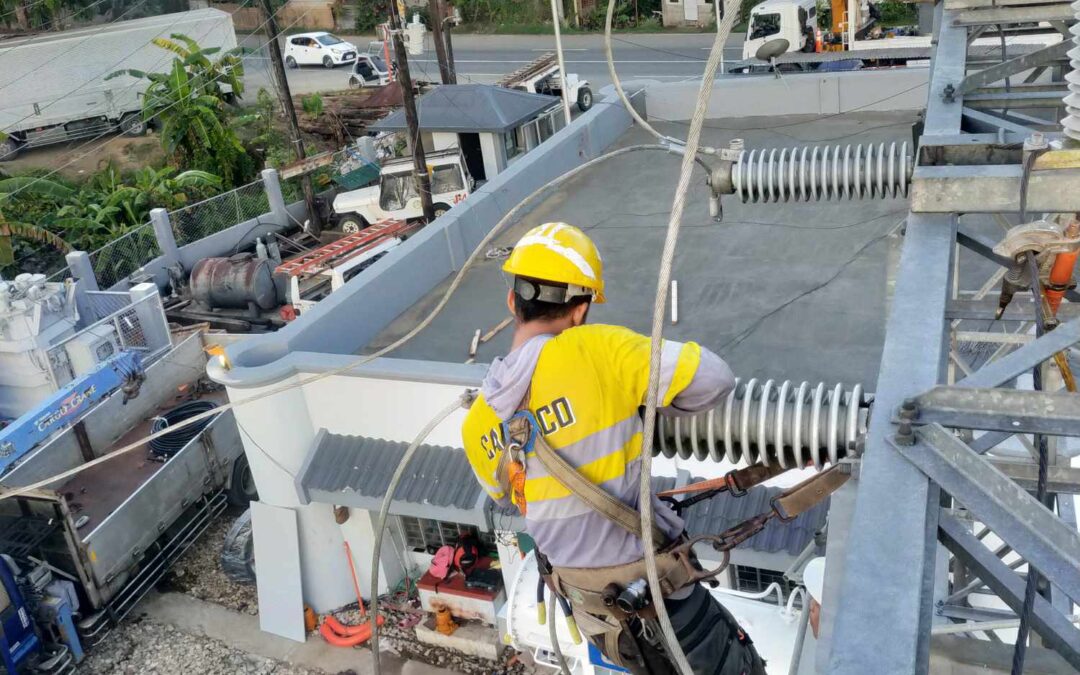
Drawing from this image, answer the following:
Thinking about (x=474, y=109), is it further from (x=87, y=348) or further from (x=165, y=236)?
(x=87, y=348)

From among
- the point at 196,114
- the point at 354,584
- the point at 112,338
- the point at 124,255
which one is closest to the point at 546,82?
the point at 196,114

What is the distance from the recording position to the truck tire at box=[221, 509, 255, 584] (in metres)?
14.7

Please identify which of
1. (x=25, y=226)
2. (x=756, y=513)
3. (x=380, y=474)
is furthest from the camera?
(x=25, y=226)

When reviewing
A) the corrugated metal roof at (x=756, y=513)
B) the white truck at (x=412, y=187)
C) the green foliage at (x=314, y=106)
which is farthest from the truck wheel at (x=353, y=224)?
the corrugated metal roof at (x=756, y=513)

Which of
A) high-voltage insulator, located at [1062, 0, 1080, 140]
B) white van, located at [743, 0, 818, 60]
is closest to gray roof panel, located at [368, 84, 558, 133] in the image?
white van, located at [743, 0, 818, 60]

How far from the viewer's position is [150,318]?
739 inches

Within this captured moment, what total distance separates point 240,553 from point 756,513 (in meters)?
8.25

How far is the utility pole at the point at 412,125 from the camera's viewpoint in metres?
20.6

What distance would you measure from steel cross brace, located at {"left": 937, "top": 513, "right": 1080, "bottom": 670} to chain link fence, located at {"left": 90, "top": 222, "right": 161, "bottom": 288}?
22.9 meters

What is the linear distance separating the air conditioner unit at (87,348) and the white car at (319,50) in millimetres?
27323

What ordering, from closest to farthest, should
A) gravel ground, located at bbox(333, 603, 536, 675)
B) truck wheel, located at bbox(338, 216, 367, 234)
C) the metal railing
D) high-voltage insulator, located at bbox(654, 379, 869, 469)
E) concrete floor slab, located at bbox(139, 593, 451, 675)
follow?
high-voltage insulator, located at bbox(654, 379, 869, 469)
gravel ground, located at bbox(333, 603, 536, 675)
concrete floor slab, located at bbox(139, 593, 451, 675)
the metal railing
truck wheel, located at bbox(338, 216, 367, 234)

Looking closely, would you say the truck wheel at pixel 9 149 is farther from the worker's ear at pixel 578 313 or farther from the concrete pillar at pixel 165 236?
the worker's ear at pixel 578 313

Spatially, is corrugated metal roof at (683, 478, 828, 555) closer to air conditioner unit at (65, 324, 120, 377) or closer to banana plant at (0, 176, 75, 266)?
air conditioner unit at (65, 324, 120, 377)

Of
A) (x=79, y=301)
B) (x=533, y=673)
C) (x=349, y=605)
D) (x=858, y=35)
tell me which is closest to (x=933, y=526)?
(x=533, y=673)
